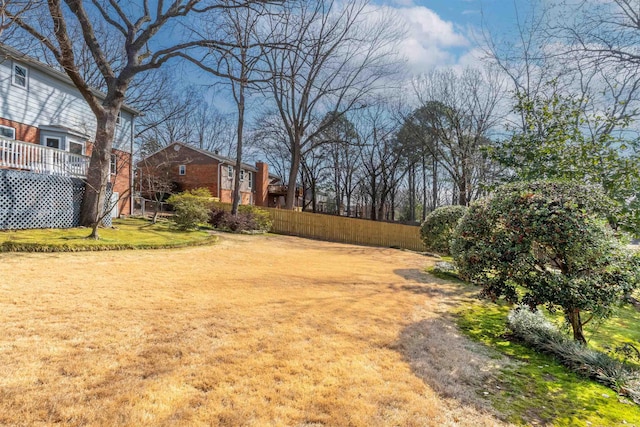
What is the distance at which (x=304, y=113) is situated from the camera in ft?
69.6

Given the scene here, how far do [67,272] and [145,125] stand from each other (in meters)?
23.2

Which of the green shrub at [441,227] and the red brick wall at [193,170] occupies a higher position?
the red brick wall at [193,170]

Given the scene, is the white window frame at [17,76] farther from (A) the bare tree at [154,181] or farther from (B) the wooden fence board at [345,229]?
(B) the wooden fence board at [345,229]

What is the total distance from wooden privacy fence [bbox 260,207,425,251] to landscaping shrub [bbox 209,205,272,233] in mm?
1597

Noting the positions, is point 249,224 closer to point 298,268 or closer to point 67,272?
Result: point 298,268

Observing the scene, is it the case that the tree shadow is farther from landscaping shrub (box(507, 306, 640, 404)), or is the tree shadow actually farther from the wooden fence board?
the wooden fence board

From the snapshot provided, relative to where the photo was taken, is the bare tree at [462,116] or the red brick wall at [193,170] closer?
the bare tree at [462,116]

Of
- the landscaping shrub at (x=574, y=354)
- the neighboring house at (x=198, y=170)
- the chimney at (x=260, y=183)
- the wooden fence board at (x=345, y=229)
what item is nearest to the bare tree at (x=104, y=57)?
the wooden fence board at (x=345, y=229)

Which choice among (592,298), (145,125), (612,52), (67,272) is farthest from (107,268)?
(145,125)

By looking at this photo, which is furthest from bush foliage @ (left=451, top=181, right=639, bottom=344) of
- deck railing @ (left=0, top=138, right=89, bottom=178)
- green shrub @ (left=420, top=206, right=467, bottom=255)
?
deck railing @ (left=0, top=138, right=89, bottom=178)

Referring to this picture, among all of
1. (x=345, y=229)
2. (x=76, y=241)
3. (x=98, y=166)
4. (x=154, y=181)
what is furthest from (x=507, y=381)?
(x=154, y=181)

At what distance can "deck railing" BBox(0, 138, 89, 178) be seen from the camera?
9906 millimetres

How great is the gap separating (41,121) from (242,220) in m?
9.16

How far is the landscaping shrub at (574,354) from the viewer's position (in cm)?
313
